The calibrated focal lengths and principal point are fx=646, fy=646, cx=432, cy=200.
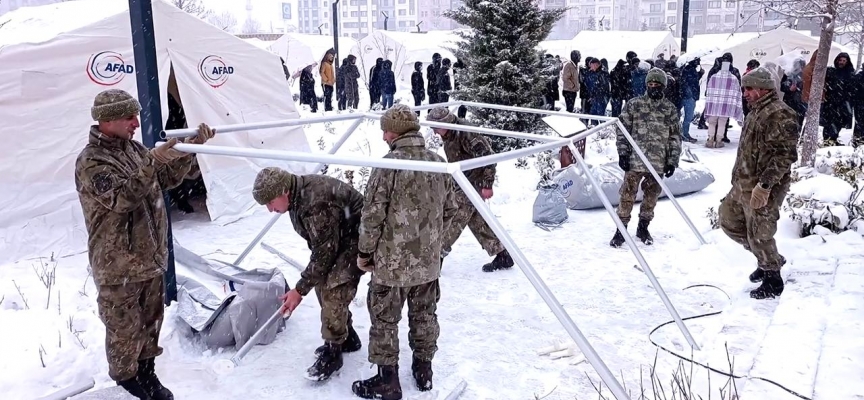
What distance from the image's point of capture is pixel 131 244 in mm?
3268

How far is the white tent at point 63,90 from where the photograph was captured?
20.3ft

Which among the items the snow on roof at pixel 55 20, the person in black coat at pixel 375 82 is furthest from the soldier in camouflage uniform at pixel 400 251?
the person in black coat at pixel 375 82

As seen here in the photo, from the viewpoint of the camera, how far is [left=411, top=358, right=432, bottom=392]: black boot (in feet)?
12.1

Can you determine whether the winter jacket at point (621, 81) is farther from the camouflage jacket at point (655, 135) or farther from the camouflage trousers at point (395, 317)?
the camouflage trousers at point (395, 317)

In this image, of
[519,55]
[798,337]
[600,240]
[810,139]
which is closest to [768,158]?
[798,337]

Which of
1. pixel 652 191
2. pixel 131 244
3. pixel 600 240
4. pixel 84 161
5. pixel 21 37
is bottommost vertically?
pixel 600 240

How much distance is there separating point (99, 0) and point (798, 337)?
761cm

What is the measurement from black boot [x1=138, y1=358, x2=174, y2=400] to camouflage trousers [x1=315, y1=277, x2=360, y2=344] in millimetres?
910

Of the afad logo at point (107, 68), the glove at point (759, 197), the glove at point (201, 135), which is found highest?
the afad logo at point (107, 68)

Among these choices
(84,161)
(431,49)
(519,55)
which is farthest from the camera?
(431,49)

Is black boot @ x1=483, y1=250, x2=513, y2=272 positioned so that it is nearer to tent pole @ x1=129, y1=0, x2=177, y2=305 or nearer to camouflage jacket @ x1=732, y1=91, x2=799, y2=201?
camouflage jacket @ x1=732, y1=91, x2=799, y2=201

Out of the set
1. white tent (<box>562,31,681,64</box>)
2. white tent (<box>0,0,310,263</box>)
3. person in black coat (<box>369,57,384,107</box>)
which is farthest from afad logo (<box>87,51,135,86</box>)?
white tent (<box>562,31,681,64</box>)

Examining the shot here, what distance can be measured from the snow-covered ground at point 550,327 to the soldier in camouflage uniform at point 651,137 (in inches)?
25.4

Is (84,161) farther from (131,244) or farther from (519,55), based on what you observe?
(519,55)
